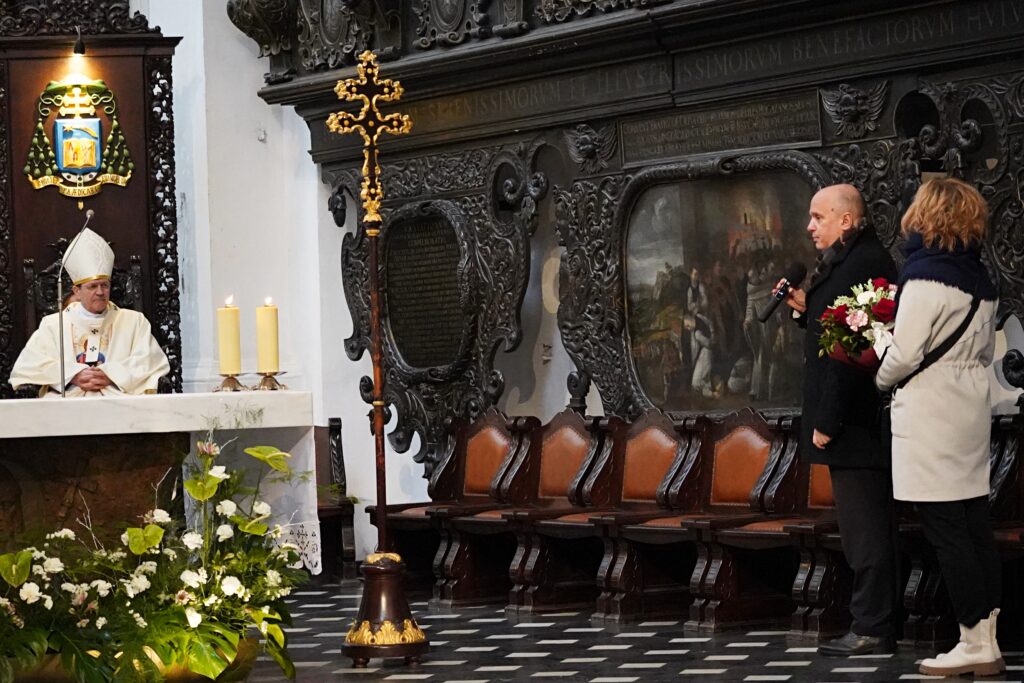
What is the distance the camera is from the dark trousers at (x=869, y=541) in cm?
775

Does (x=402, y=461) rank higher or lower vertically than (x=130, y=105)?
lower

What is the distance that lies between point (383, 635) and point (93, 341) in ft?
10.4

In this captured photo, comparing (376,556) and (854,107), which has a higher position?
(854,107)

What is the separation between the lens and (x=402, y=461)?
12.9 metres

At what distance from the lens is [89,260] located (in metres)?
9.81

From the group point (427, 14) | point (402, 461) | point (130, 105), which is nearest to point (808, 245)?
point (427, 14)

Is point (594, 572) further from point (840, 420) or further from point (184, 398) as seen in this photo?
point (184, 398)

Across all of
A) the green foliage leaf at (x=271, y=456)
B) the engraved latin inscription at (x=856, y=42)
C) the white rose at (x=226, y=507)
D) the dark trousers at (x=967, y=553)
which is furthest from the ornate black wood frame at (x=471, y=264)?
the white rose at (x=226, y=507)

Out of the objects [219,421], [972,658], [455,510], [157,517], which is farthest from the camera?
[455,510]

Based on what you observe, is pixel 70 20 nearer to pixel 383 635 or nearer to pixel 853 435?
pixel 383 635

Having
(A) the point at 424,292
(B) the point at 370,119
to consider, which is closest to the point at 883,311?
(B) the point at 370,119

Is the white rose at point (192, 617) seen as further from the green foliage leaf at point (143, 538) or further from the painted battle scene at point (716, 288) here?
the painted battle scene at point (716, 288)

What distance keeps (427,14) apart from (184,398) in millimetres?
5184

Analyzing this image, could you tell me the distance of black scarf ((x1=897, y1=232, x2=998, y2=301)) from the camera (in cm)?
723
